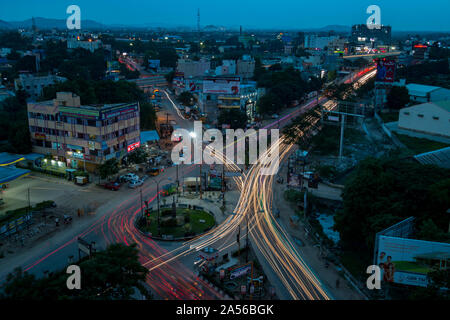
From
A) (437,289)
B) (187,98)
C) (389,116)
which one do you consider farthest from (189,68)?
(437,289)

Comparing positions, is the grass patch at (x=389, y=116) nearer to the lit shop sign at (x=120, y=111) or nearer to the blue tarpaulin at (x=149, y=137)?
the blue tarpaulin at (x=149, y=137)

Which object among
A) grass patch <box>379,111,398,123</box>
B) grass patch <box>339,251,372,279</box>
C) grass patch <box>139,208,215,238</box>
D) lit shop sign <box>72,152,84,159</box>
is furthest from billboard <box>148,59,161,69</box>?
grass patch <box>339,251,372,279</box>

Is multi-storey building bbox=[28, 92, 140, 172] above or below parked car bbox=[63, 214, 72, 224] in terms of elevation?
above

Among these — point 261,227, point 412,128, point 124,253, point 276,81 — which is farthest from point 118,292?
point 276,81

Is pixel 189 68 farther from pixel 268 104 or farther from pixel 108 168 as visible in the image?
pixel 108 168

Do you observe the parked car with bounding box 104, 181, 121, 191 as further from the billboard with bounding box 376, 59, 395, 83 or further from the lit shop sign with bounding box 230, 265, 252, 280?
the billboard with bounding box 376, 59, 395, 83
